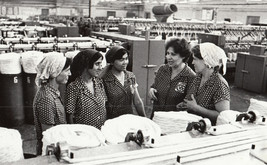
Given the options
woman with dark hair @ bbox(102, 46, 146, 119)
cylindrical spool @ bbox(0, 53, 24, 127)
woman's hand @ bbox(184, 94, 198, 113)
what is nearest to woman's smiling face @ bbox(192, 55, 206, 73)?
woman's hand @ bbox(184, 94, 198, 113)

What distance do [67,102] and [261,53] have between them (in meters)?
6.11

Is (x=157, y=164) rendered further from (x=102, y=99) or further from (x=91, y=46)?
(x=91, y=46)

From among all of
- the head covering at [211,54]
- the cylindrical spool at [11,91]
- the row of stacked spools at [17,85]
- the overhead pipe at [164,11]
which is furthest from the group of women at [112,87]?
the overhead pipe at [164,11]

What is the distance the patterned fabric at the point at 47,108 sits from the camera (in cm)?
195

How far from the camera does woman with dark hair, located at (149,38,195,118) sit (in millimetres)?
2576

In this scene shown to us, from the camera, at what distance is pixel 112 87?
2.55 meters

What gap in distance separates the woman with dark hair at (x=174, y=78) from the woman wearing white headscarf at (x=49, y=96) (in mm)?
912

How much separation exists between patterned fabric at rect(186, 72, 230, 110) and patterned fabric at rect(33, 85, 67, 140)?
103 cm

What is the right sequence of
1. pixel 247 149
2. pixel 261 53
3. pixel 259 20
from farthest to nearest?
1. pixel 259 20
2. pixel 261 53
3. pixel 247 149

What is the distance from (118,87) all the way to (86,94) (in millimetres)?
434

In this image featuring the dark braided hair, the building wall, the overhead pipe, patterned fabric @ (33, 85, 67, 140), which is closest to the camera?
patterned fabric @ (33, 85, 67, 140)

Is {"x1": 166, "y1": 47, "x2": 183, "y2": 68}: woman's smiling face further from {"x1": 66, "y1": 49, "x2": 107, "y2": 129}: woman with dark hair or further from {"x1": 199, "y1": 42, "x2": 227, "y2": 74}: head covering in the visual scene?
{"x1": 66, "y1": 49, "x2": 107, "y2": 129}: woman with dark hair

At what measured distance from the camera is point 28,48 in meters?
4.14

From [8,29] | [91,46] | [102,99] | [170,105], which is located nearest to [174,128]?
[102,99]
